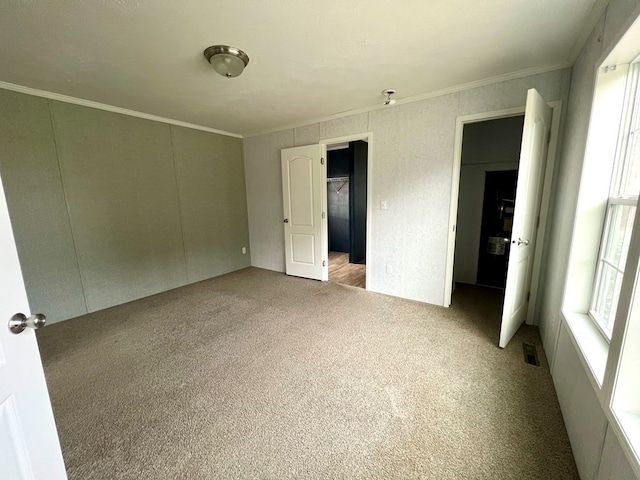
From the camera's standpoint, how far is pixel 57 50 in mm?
1854

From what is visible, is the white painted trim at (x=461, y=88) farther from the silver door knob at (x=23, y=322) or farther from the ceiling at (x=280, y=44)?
the silver door knob at (x=23, y=322)

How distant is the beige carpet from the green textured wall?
60cm

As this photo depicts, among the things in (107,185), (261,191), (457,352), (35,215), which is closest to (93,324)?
(35,215)

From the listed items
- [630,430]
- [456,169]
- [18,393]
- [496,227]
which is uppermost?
[456,169]

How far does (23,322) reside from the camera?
778 millimetres

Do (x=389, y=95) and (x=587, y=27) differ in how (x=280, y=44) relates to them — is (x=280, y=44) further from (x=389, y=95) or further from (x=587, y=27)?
(x=587, y=27)

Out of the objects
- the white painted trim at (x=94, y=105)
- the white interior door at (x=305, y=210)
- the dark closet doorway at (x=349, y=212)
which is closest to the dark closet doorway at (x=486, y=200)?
the dark closet doorway at (x=349, y=212)

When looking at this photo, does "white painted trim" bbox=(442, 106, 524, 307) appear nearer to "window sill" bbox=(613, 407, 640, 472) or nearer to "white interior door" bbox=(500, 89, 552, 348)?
"white interior door" bbox=(500, 89, 552, 348)

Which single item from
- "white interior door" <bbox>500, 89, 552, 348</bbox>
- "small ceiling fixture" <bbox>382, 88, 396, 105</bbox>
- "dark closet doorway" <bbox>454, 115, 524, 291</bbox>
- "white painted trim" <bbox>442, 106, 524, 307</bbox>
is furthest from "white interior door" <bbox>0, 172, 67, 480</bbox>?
"dark closet doorway" <bbox>454, 115, 524, 291</bbox>

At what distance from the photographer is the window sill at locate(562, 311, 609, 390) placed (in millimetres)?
1210

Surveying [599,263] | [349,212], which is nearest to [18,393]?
[599,263]

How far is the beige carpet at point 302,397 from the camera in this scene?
1307 mm

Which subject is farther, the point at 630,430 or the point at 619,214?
the point at 619,214

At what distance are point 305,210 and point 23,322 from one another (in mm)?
3358
